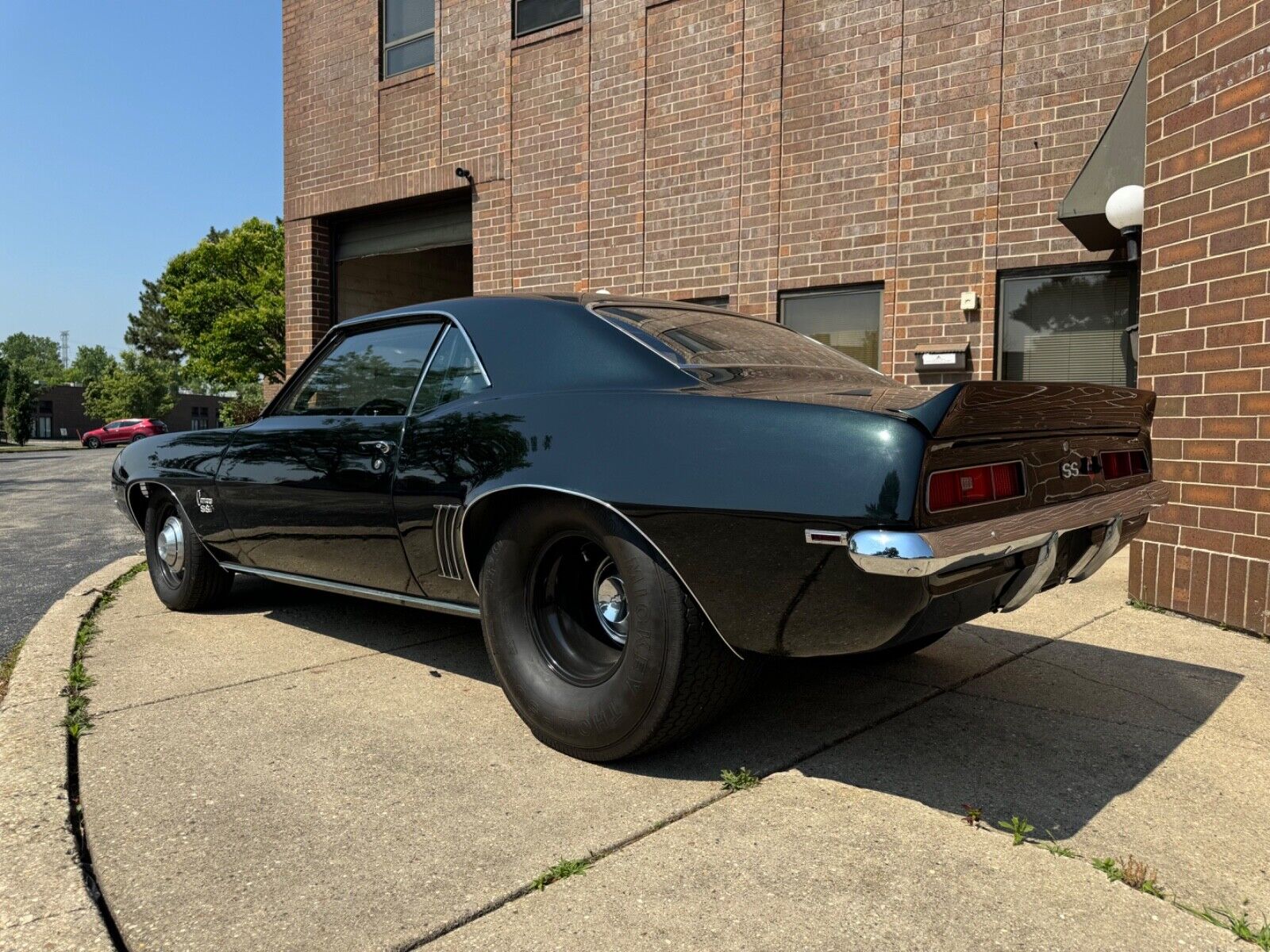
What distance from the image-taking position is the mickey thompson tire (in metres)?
2.42

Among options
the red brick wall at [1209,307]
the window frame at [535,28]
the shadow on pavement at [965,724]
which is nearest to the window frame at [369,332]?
the shadow on pavement at [965,724]

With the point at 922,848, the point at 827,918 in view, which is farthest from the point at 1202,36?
the point at 827,918

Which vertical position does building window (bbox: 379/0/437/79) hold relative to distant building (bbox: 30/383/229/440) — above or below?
above

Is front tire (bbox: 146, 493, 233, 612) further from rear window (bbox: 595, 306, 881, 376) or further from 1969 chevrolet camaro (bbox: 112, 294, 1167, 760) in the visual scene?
rear window (bbox: 595, 306, 881, 376)

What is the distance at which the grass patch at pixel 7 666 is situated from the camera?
344cm

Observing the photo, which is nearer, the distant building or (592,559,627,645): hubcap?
(592,559,627,645): hubcap

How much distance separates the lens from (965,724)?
304cm

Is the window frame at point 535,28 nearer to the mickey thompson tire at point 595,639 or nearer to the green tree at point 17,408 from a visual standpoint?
the mickey thompson tire at point 595,639

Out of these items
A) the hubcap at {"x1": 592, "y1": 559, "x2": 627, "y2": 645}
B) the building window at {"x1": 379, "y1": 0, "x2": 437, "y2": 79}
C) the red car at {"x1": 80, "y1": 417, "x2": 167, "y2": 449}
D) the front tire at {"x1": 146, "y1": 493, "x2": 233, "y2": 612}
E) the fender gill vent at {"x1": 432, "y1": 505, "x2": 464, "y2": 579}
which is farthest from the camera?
the red car at {"x1": 80, "y1": 417, "x2": 167, "y2": 449}

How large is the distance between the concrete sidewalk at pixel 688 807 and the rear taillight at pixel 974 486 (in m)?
0.82

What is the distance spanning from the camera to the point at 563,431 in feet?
8.79

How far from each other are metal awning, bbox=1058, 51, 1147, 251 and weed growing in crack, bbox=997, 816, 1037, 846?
549 cm

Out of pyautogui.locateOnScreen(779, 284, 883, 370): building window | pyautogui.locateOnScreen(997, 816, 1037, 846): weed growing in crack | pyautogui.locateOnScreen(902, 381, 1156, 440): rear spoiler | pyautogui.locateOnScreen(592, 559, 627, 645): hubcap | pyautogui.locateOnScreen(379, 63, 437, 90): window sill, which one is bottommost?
pyautogui.locateOnScreen(997, 816, 1037, 846): weed growing in crack

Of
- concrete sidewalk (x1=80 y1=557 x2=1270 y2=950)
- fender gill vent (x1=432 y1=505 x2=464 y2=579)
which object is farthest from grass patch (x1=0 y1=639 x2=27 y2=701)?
fender gill vent (x1=432 y1=505 x2=464 y2=579)
